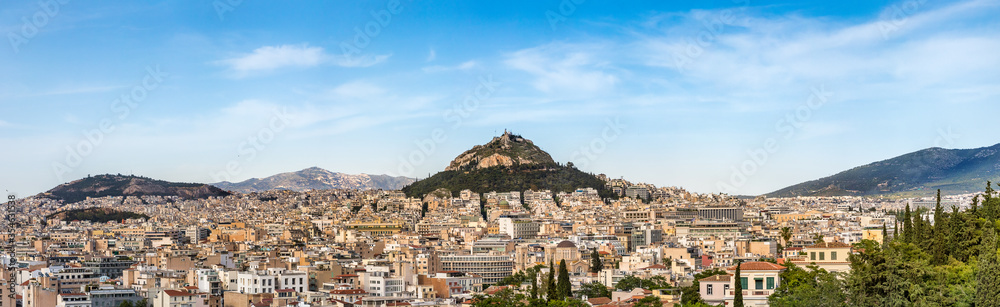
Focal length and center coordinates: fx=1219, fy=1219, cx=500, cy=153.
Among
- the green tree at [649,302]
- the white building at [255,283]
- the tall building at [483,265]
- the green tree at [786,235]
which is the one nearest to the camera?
the green tree at [649,302]

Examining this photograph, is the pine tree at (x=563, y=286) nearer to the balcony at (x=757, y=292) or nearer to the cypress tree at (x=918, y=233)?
the balcony at (x=757, y=292)

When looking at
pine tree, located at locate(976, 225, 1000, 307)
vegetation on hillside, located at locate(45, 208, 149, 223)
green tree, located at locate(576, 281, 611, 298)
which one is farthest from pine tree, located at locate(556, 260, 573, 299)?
vegetation on hillside, located at locate(45, 208, 149, 223)

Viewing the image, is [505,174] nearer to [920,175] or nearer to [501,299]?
[920,175]

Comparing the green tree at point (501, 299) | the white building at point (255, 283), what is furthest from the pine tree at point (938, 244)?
the white building at point (255, 283)

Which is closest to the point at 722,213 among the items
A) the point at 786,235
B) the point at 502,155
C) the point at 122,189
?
the point at 786,235

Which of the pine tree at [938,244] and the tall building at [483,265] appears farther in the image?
the tall building at [483,265]

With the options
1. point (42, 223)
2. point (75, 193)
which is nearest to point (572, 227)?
point (42, 223)
